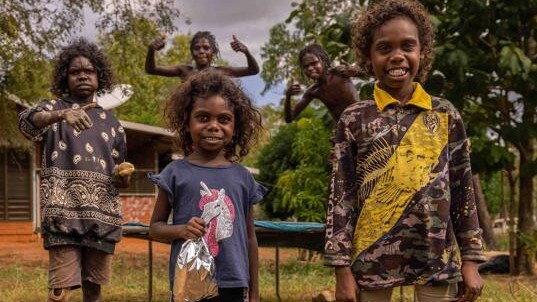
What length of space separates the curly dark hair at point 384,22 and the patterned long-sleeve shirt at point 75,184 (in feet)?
5.36

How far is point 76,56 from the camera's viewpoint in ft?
13.2

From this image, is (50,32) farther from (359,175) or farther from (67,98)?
(359,175)

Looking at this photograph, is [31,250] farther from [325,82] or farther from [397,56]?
[397,56]

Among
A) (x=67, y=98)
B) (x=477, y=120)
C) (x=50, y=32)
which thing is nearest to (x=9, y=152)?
(x=50, y=32)

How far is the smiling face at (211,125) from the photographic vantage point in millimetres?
2779

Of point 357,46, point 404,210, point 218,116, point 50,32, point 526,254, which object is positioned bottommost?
point 526,254

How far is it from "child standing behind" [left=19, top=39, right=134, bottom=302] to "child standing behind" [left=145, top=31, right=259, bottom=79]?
101 centimetres

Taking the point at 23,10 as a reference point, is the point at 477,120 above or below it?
below

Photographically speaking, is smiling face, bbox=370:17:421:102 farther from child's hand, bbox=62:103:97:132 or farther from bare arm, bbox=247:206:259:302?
child's hand, bbox=62:103:97:132

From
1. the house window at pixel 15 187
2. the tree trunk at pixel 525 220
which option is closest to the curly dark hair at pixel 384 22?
the tree trunk at pixel 525 220

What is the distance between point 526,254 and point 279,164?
8517 mm

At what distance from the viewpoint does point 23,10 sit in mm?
9750

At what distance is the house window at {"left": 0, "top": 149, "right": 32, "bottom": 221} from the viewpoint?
1633cm

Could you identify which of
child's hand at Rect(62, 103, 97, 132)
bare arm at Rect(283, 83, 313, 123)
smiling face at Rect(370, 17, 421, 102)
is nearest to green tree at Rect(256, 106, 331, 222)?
bare arm at Rect(283, 83, 313, 123)
